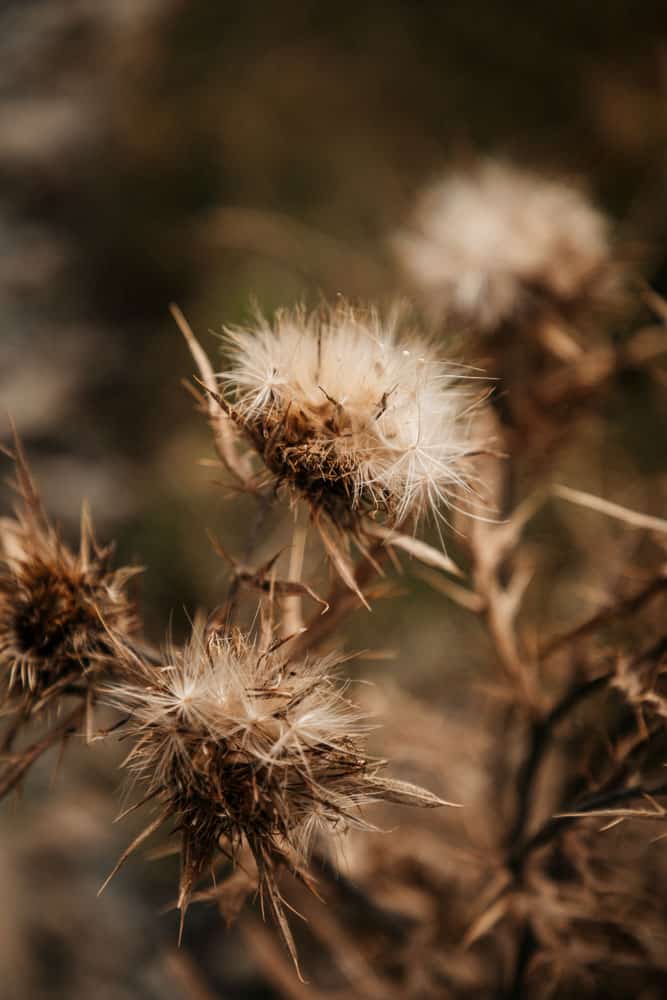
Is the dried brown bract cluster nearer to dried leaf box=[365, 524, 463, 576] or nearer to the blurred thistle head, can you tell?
the blurred thistle head

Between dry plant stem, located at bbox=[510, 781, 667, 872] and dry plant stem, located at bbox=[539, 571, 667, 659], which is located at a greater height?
dry plant stem, located at bbox=[539, 571, 667, 659]

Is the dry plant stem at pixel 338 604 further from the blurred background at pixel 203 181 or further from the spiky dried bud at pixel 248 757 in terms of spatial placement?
the blurred background at pixel 203 181

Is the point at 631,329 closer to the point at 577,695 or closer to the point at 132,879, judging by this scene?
the point at 577,695

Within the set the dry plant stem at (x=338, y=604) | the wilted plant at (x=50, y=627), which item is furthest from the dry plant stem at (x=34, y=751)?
the dry plant stem at (x=338, y=604)

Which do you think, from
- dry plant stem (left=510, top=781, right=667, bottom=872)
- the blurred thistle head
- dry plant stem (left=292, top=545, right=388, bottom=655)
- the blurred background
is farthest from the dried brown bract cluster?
the blurred background

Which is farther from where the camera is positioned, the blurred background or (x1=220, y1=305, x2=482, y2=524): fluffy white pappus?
the blurred background

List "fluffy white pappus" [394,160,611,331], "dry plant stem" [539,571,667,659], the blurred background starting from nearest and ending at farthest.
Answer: "dry plant stem" [539,571,667,659]
"fluffy white pappus" [394,160,611,331]
the blurred background

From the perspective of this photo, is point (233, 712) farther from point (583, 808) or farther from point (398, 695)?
point (398, 695)

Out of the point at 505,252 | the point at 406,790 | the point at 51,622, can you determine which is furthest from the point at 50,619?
the point at 505,252
